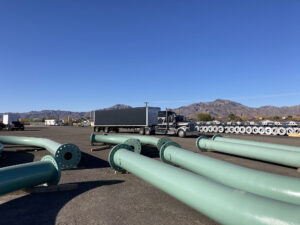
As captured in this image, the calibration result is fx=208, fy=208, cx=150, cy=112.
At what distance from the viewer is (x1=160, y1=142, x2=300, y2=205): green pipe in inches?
134

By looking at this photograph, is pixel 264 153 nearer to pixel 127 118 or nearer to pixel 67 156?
pixel 67 156

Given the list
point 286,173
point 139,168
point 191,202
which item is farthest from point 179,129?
point 191,202

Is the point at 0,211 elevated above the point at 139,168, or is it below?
below

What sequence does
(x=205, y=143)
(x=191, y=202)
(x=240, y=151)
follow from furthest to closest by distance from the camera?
(x=205, y=143), (x=240, y=151), (x=191, y=202)

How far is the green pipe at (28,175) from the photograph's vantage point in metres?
4.09

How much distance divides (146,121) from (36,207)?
797 inches

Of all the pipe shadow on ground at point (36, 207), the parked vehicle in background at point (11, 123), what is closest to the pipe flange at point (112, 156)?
the pipe shadow on ground at point (36, 207)

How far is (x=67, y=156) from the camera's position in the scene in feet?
24.0

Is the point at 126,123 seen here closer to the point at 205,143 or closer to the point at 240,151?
the point at 205,143

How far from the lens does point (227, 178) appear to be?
A: 14.1 feet

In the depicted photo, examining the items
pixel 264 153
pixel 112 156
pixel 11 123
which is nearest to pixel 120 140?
pixel 112 156

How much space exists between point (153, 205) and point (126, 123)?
2261cm

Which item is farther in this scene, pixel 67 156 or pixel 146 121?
pixel 146 121

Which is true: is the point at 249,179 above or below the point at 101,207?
above
